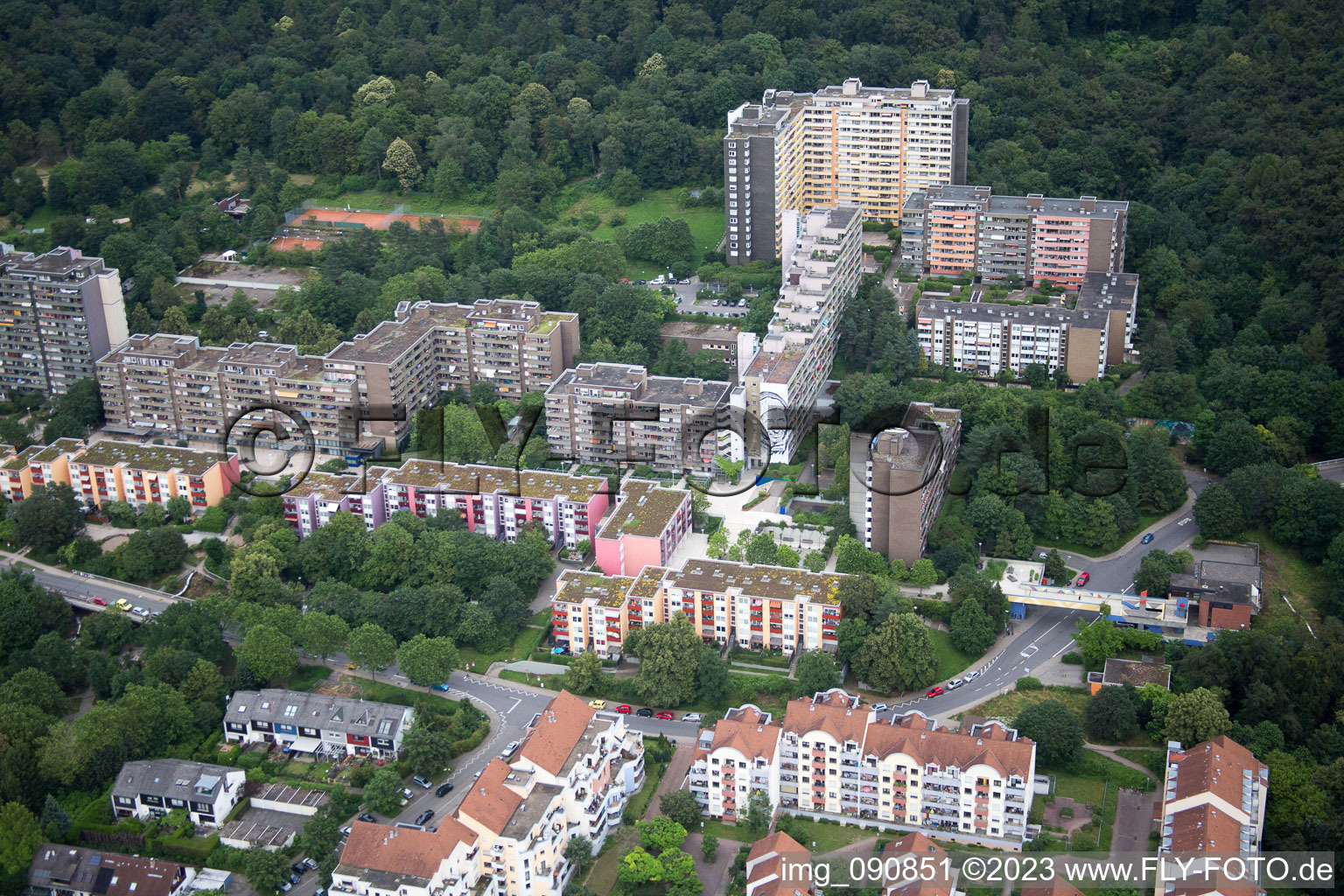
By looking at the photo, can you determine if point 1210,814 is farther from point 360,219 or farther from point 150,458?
point 360,219

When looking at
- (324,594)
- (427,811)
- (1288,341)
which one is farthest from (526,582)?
(1288,341)

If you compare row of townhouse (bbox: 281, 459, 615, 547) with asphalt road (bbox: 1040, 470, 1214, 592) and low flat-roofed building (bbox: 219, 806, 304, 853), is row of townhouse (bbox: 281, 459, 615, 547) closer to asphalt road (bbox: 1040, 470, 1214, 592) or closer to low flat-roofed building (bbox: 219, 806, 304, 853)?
low flat-roofed building (bbox: 219, 806, 304, 853)

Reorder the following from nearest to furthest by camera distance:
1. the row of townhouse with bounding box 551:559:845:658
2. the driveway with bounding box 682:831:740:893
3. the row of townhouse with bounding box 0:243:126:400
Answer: the driveway with bounding box 682:831:740:893 → the row of townhouse with bounding box 551:559:845:658 → the row of townhouse with bounding box 0:243:126:400

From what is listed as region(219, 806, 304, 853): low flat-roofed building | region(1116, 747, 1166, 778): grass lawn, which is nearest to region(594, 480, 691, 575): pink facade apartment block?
region(219, 806, 304, 853): low flat-roofed building

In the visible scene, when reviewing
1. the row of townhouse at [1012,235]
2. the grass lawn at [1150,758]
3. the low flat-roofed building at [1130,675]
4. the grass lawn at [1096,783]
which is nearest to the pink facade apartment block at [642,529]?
the low flat-roofed building at [1130,675]

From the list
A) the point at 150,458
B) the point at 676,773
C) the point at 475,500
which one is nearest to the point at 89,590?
the point at 150,458

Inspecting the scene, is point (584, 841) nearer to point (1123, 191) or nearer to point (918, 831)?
point (918, 831)
